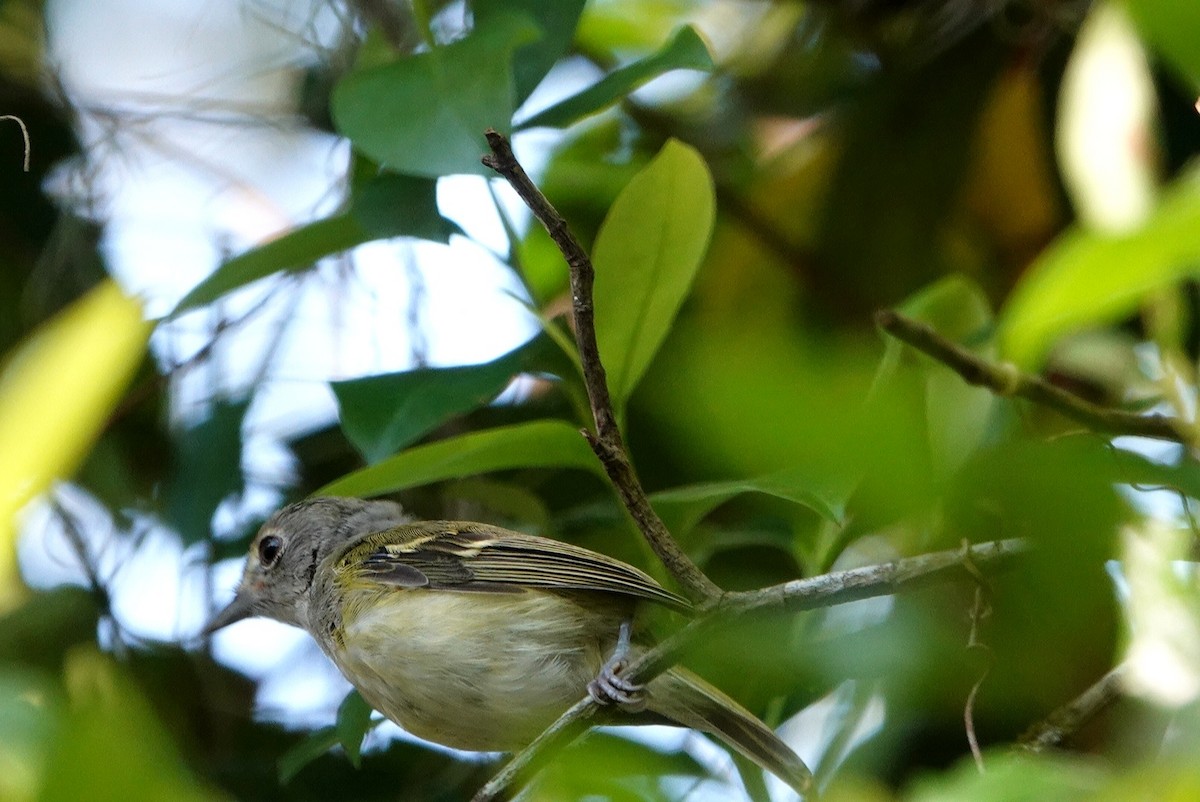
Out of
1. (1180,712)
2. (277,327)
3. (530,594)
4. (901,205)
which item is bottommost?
(530,594)

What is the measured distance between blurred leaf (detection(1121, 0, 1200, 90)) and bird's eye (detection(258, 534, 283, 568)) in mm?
2507

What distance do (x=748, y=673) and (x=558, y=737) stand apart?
15.5 inches

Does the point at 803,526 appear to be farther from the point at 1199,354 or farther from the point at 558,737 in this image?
the point at 1199,354

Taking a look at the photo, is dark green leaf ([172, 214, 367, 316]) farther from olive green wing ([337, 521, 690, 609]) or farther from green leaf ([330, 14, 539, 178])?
olive green wing ([337, 521, 690, 609])

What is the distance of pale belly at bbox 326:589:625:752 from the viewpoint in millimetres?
2414

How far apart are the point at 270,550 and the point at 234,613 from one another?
0.56ft

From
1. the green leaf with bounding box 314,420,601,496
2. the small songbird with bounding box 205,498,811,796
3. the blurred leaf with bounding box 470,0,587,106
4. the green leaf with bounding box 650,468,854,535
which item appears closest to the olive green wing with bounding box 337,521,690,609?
the small songbird with bounding box 205,498,811,796

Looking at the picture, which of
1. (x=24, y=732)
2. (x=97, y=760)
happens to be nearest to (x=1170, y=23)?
(x=97, y=760)

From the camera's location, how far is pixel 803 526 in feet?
7.34

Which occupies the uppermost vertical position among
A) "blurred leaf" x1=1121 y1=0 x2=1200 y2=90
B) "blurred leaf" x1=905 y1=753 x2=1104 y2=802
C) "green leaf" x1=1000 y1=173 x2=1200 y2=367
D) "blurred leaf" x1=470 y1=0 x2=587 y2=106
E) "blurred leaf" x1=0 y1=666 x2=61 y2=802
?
"blurred leaf" x1=1121 y1=0 x2=1200 y2=90

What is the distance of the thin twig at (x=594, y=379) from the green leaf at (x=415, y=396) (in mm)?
783

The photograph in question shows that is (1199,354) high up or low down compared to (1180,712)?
down

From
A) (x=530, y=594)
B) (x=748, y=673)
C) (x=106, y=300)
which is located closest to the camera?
(x=106, y=300)

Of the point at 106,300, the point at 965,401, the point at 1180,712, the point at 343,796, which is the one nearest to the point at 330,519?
the point at 343,796
